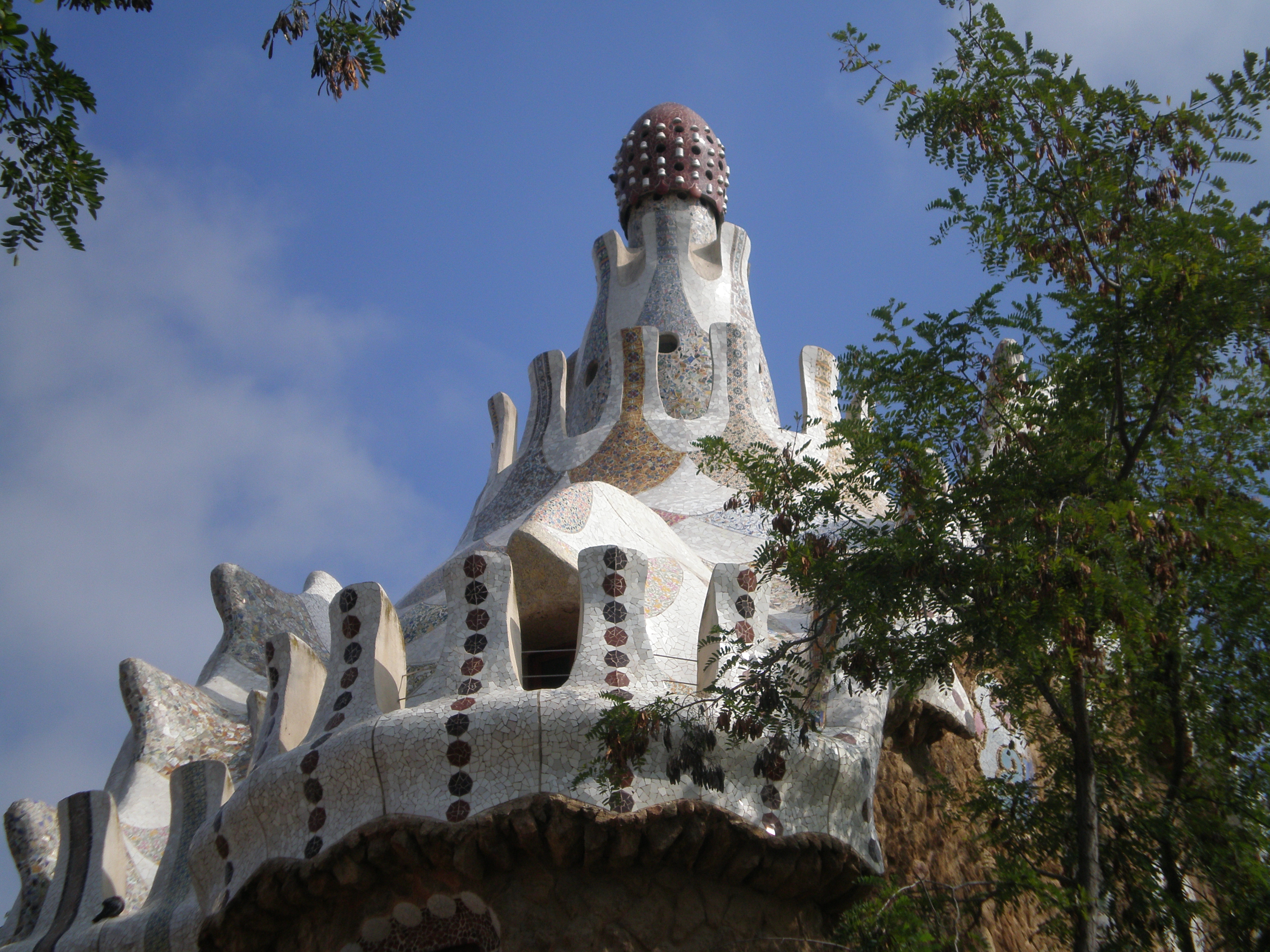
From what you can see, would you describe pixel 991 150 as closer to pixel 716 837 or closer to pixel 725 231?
pixel 716 837

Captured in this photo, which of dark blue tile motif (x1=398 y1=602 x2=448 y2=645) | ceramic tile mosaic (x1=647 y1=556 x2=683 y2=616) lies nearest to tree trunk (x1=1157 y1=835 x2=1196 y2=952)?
ceramic tile mosaic (x1=647 y1=556 x2=683 y2=616)

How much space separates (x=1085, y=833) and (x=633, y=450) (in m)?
6.00

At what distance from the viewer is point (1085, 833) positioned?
15.5ft

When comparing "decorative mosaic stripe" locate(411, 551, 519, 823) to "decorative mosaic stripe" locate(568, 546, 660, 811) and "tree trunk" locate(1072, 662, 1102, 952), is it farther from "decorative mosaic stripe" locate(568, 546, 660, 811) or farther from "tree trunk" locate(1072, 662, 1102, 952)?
"tree trunk" locate(1072, 662, 1102, 952)

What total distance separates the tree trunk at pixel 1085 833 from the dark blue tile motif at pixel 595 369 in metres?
6.30

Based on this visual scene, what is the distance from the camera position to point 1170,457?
5.42 meters

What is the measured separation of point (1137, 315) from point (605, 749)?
8.64 feet

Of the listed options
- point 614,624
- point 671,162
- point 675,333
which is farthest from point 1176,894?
point 671,162

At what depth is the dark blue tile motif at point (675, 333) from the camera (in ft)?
36.0

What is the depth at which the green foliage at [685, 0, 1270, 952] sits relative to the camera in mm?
4949

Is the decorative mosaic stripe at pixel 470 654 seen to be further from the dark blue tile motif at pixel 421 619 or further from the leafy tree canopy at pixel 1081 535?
the dark blue tile motif at pixel 421 619

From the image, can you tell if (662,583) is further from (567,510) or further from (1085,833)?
(1085,833)

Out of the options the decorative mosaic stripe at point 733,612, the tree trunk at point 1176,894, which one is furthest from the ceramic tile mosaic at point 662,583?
the tree trunk at point 1176,894

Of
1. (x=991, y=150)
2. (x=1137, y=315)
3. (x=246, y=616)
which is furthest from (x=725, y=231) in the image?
(x=1137, y=315)
